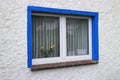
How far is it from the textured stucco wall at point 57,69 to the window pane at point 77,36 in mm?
373

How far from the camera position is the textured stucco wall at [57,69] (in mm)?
3606

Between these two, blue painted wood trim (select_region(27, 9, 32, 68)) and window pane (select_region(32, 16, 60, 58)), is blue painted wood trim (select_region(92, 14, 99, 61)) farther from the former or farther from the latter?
blue painted wood trim (select_region(27, 9, 32, 68))

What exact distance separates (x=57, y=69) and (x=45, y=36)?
79 cm

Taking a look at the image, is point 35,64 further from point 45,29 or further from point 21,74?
point 45,29

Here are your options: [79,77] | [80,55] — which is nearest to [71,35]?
[80,55]

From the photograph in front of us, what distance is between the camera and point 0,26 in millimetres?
3529

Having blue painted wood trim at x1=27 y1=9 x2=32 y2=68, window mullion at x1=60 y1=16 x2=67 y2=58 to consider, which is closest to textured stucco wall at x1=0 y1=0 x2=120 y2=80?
blue painted wood trim at x1=27 y1=9 x2=32 y2=68

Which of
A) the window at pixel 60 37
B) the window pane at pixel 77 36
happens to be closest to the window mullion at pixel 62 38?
the window at pixel 60 37

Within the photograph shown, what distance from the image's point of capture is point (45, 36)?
431 cm

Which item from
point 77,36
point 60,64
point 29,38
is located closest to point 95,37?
point 77,36

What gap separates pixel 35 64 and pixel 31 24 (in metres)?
0.86

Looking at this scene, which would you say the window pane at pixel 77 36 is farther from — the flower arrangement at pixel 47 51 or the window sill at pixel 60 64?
the flower arrangement at pixel 47 51

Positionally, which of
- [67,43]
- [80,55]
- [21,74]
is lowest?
[21,74]

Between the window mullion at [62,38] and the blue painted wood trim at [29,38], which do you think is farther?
the window mullion at [62,38]
